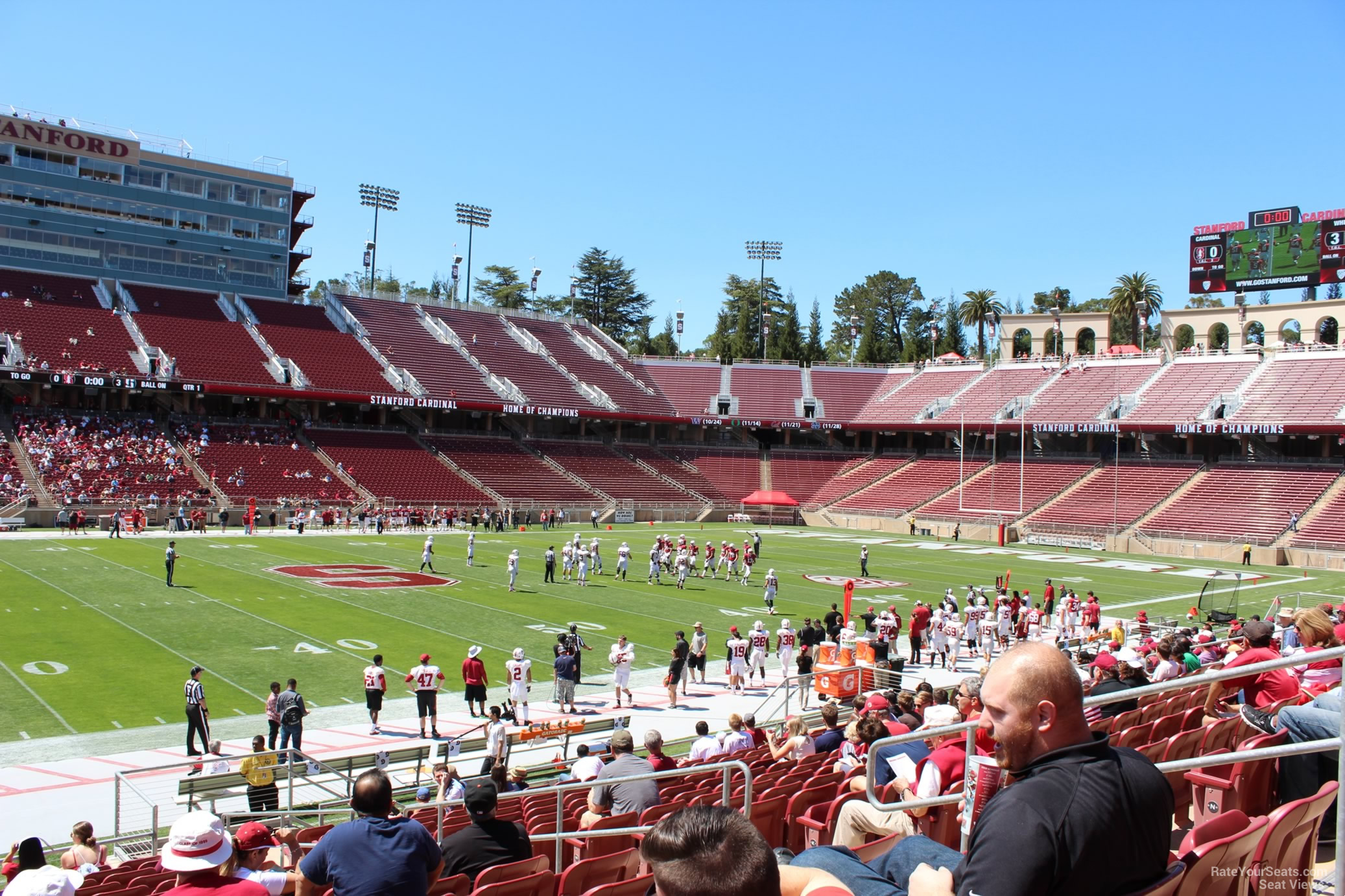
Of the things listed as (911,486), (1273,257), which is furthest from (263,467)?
(1273,257)

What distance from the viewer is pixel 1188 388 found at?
196ft

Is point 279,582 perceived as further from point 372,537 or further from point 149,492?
point 149,492

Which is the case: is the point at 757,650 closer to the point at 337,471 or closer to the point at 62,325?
the point at 337,471

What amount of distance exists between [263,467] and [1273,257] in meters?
55.5

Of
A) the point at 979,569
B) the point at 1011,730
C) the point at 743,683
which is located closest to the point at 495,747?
the point at 743,683

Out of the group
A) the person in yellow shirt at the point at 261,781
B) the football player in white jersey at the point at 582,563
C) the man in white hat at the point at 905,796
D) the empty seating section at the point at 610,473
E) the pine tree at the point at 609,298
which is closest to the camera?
the man in white hat at the point at 905,796

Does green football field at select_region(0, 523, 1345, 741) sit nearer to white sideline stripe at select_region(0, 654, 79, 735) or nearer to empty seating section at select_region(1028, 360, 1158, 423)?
white sideline stripe at select_region(0, 654, 79, 735)

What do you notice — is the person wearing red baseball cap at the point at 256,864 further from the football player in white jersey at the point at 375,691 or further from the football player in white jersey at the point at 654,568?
the football player in white jersey at the point at 654,568

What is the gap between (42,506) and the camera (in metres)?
42.1

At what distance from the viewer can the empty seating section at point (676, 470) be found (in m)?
65.4

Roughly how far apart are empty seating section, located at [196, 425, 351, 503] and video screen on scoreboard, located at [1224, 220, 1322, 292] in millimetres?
50620

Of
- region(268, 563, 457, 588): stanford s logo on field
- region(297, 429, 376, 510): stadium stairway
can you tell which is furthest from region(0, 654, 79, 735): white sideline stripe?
region(297, 429, 376, 510): stadium stairway

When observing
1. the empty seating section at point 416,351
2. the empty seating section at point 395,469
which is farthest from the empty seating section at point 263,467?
the empty seating section at point 416,351

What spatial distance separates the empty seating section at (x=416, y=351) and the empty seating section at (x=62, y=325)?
595 inches
